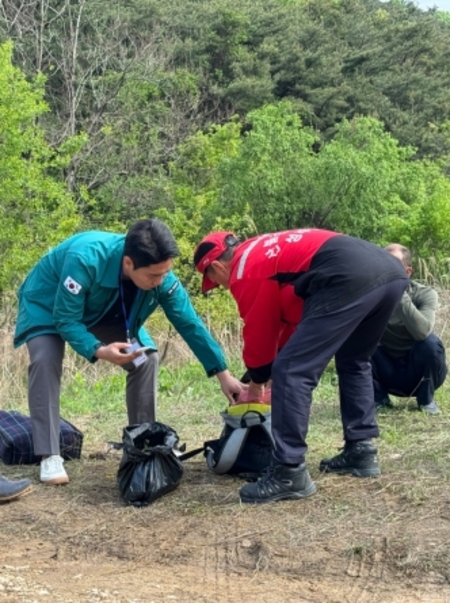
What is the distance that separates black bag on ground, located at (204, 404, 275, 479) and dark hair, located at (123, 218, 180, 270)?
0.99 m

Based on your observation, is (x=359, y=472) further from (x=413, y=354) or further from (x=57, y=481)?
(x=413, y=354)

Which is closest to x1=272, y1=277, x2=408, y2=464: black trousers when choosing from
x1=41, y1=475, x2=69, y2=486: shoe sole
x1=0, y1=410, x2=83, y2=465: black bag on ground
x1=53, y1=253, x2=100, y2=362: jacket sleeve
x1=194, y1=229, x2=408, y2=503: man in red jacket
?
x1=194, y1=229, x2=408, y2=503: man in red jacket

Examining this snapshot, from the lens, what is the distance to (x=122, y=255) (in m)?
5.23

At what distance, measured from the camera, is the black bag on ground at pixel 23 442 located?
5.85 meters

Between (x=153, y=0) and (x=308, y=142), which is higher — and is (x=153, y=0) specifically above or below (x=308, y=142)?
above

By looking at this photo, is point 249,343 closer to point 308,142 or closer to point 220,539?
point 220,539

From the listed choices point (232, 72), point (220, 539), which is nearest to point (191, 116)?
point (232, 72)

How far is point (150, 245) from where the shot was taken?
4984 millimetres

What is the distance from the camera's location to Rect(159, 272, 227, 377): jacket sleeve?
5.53 meters

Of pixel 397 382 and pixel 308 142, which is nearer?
pixel 397 382

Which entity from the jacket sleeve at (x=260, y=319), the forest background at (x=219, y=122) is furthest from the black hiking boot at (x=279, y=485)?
the forest background at (x=219, y=122)

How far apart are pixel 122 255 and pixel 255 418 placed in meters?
1.19

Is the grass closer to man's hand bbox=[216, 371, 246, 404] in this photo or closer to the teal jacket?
man's hand bbox=[216, 371, 246, 404]

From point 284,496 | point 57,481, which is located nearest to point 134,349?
point 57,481
